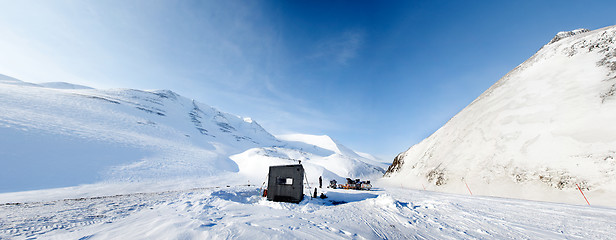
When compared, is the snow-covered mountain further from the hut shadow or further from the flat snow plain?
the hut shadow

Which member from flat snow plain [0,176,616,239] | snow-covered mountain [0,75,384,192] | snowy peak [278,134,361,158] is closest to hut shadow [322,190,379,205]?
flat snow plain [0,176,616,239]

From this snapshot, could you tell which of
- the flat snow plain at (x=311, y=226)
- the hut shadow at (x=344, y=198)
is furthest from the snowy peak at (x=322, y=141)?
the flat snow plain at (x=311, y=226)

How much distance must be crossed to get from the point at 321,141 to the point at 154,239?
502ft

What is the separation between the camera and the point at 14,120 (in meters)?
28.1

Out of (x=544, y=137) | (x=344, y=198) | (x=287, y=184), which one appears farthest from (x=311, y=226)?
(x=544, y=137)

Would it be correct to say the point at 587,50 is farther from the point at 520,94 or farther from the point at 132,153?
the point at 132,153

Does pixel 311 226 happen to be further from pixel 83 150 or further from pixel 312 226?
pixel 83 150

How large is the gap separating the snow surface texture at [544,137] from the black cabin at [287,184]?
1775cm

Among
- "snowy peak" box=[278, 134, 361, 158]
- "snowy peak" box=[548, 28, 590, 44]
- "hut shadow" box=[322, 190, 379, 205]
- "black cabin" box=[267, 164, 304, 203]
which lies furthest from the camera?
"snowy peak" box=[278, 134, 361, 158]

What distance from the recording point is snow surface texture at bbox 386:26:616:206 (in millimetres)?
15031

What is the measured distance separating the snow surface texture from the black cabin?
17753 millimetres

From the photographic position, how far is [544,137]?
60.3 ft

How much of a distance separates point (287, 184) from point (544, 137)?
22.9 meters

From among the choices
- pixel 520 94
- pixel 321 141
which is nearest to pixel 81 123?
pixel 520 94
